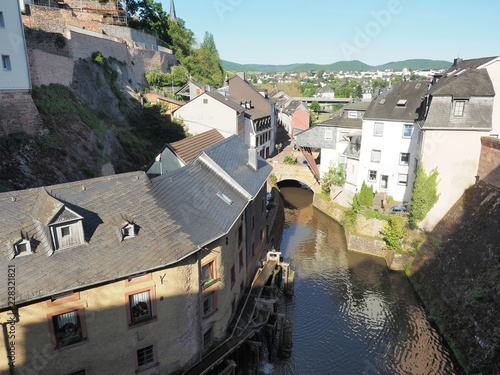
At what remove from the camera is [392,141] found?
37.6 meters

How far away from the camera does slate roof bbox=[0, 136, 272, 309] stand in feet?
38.0

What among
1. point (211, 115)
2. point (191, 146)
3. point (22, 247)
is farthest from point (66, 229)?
point (211, 115)

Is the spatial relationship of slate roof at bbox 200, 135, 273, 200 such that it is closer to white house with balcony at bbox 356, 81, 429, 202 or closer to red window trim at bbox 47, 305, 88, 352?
red window trim at bbox 47, 305, 88, 352

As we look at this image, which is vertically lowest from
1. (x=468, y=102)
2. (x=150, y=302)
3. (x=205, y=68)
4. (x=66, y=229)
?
(x=150, y=302)

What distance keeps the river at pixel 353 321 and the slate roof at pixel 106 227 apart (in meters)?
11.1

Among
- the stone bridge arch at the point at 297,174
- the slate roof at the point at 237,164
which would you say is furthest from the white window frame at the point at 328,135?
the slate roof at the point at 237,164

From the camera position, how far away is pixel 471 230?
84.9 feet

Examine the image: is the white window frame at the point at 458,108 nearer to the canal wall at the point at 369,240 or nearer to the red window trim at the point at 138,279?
the canal wall at the point at 369,240

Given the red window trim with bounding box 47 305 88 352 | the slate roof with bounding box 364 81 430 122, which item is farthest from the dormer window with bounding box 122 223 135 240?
the slate roof with bounding box 364 81 430 122

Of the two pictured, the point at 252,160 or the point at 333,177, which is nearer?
the point at 252,160

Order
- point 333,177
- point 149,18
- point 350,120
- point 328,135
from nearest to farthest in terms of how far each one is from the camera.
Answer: point 333,177
point 350,120
point 328,135
point 149,18

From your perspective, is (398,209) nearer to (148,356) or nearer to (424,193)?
(424,193)

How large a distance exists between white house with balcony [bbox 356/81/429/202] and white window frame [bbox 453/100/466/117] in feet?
21.5

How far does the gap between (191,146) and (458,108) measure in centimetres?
2145
